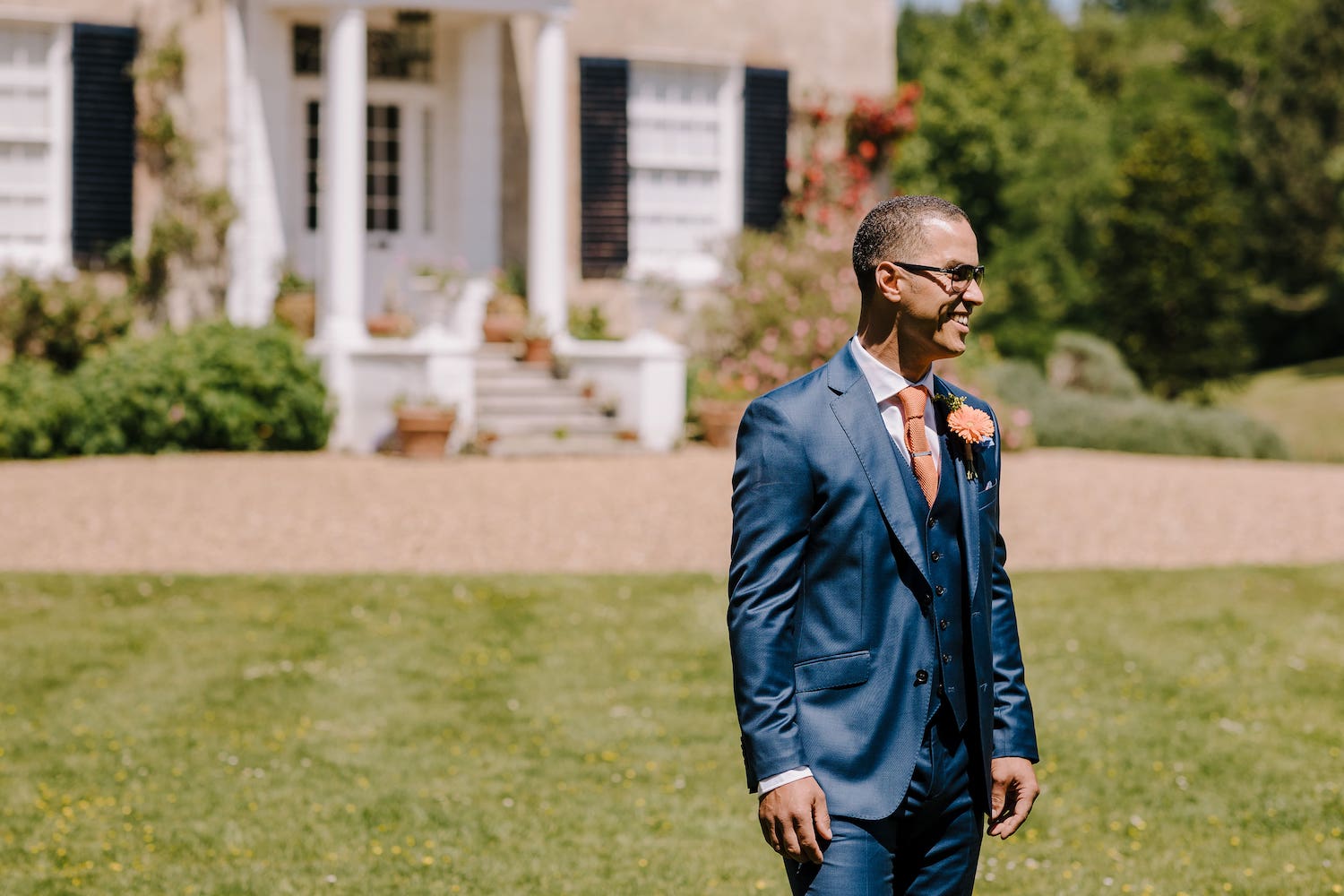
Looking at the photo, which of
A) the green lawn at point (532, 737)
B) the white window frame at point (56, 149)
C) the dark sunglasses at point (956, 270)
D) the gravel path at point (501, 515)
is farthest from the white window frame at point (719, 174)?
the dark sunglasses at point (956, 270)

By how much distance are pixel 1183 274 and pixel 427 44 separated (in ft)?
59.0

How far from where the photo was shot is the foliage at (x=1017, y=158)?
3319 centimetres

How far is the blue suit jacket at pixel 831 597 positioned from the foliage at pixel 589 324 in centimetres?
1308

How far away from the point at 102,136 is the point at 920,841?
14.3m

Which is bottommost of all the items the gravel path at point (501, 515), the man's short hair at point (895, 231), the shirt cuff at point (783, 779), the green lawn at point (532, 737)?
the green lawn at point (532, 737)

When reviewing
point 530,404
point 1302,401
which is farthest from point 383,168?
point 1302,401

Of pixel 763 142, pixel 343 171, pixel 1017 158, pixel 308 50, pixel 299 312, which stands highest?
pixel 1017 158

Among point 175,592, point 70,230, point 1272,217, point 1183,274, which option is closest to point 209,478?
point 175,592

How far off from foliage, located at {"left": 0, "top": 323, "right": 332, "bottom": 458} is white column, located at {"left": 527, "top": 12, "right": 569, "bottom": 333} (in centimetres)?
244

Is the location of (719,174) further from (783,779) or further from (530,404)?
(783,779)

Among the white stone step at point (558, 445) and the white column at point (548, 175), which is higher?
the white column at point (548, 175)

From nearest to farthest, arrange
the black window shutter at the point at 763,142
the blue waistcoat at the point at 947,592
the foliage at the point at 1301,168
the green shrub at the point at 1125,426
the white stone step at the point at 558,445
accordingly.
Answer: the blue waistcoat at the point at 947,592, the white stone step at the point at 558,445, the black window shutter at the point at 763,142, the green shrub at the point at 1125,426, the foliage at the point at 1301,168

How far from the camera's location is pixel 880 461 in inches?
120

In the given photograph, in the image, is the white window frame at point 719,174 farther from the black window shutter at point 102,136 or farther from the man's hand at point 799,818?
the man's hand at point 799,818
